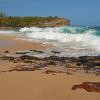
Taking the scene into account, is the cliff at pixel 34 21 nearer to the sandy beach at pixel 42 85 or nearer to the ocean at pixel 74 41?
the ocean at pixel 74 41

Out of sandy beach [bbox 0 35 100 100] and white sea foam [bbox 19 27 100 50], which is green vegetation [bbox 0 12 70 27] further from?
sandy beach [bbox 0 35 100 100]

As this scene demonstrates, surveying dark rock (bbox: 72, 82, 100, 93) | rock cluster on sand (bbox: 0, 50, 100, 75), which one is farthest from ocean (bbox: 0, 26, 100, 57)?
dark rock (bbox: 72, 82, 100, 93)

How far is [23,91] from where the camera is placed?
18.4ft

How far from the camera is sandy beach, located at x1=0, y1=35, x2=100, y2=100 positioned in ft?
17.4

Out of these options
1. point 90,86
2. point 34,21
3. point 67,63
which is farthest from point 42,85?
point 34,21

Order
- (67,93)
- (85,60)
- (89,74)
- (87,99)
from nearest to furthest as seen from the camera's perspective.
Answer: (87,99) < (67,93) < (89,74) < (85,60)

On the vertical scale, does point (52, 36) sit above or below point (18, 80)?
below

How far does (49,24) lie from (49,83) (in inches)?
3524

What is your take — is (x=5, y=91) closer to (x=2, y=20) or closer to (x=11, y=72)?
(x=11, y=72)


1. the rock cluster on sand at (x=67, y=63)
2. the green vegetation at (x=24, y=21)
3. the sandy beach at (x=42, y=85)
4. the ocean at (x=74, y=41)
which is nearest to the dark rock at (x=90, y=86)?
the sandy beach at (x=42, y=85)

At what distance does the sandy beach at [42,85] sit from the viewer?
17.4 feet

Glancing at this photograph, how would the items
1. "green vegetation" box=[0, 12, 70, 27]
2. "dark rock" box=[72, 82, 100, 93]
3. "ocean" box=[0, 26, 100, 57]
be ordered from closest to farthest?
"dark rock" box=[72, 82, 100, 93] < "ocean" box=[0, 26, 100, 57] < "green vegetation" box=[0, 12, 70, 27]

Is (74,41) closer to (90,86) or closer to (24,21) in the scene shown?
(90,86)

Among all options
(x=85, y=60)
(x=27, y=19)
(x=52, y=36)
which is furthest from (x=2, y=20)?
(x=85, y=60)
